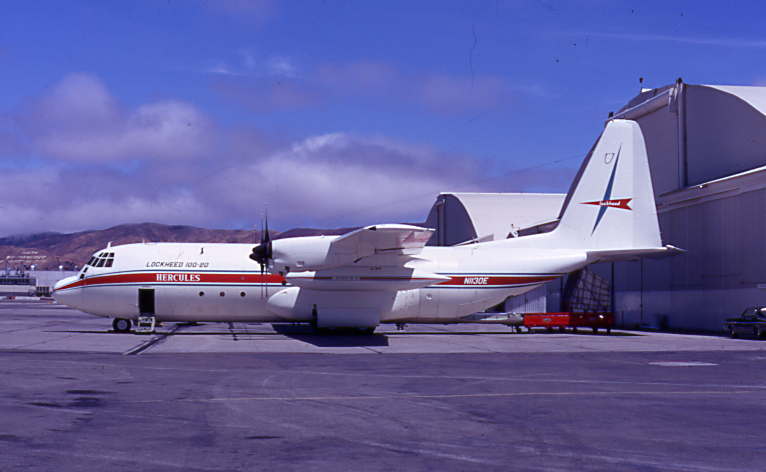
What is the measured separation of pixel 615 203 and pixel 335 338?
14.2 m

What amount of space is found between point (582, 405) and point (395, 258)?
17.2 meters

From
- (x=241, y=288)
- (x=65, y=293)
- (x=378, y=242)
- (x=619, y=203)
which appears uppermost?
(x=619, y=203)

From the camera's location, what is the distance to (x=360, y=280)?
29.6 metres

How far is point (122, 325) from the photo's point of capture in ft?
103

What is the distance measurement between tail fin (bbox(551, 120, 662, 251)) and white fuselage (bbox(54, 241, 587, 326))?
5991mm

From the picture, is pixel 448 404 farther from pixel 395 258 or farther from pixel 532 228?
pixel 532 228

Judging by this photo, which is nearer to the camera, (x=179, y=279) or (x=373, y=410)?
(x=373, y=410)

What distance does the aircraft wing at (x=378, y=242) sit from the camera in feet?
84.1

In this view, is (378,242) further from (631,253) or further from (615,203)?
(615,203)

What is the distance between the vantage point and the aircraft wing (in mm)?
25625

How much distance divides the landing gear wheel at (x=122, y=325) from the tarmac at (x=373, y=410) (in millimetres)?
8315

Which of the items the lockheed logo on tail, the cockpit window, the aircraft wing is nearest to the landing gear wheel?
the cockpit window

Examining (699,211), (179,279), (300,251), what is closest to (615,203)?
(699,211)

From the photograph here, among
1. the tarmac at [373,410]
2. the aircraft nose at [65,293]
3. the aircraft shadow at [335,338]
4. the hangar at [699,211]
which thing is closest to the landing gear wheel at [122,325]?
the aircraft nose at [65,293]
